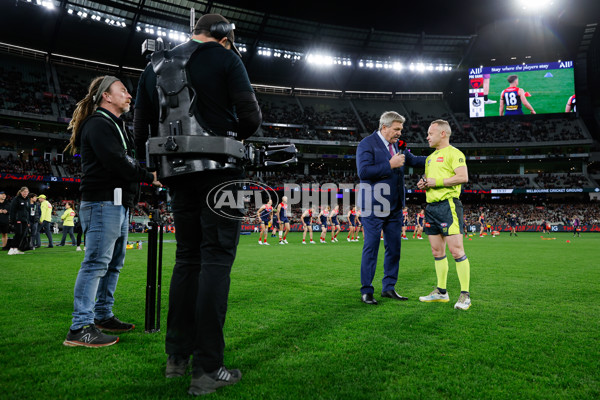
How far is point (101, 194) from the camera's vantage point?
2869 mm

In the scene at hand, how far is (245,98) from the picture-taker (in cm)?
210

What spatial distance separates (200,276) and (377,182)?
120 inches

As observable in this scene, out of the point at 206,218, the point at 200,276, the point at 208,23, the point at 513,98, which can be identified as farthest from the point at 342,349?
the point at 513,98

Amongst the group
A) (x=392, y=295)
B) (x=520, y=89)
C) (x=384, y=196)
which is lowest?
(x=392, y=295)

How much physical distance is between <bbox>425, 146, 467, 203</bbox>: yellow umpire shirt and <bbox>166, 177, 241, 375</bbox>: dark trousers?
2.92 m

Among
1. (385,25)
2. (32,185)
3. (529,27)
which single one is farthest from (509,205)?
(32,185)

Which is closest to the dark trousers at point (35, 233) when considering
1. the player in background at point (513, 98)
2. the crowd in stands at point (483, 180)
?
the crowd in stands at point (483, 180)

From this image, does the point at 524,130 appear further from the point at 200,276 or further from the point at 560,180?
the point at 200,276

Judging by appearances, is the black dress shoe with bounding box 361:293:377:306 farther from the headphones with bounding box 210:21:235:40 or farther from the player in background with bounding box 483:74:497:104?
the player in background with bounding box 483:74:497:104

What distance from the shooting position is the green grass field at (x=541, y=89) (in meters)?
45.0

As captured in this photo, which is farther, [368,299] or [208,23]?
[368,299]

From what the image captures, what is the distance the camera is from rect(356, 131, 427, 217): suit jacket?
4.44m

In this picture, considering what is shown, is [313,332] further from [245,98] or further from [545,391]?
[245,98]

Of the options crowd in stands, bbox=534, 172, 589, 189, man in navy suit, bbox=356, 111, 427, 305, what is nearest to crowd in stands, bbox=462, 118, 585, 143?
crowd in stands, bbox=534, 172, 589, 189
